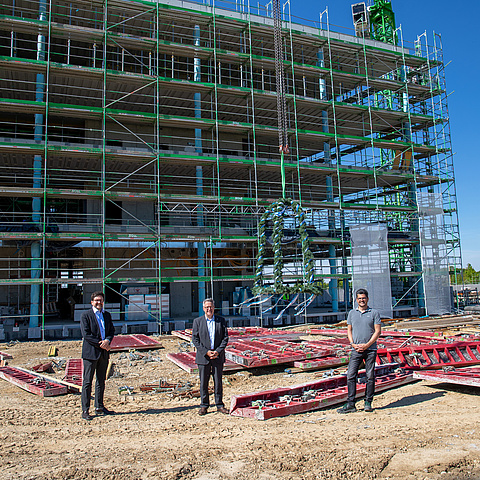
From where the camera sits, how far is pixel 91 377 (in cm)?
607

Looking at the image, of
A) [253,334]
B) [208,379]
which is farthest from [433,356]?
[253,334]

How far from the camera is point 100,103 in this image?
70.4 ft

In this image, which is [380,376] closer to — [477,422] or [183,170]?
[477,422]

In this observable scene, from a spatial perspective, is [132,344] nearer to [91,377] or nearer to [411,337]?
[91,377]

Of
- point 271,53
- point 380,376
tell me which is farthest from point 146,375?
point 271,53

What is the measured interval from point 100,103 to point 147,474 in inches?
810

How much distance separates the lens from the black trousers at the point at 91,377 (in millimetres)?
6020

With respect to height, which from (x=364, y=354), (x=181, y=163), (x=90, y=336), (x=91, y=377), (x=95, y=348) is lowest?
(x=91, y=377)

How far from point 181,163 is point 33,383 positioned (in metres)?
13.9

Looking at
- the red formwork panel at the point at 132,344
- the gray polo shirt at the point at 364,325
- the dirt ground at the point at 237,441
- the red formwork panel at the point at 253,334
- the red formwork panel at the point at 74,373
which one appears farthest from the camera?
the red formwork panel at the point at 253,334

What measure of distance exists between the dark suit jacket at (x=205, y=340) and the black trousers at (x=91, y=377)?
134 cm

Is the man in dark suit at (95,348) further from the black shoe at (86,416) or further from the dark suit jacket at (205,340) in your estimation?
the dark suit jacket at (205,340)

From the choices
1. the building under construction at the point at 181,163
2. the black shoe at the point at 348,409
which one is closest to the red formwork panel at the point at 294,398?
the black shoe at the point at 348,409

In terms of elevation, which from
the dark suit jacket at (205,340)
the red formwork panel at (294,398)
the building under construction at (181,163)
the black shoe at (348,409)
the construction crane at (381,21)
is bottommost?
the black shoe at (348,409)
